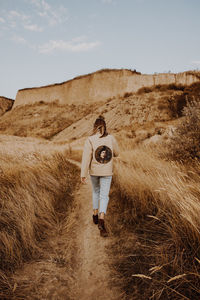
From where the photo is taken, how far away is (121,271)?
75.9 inches

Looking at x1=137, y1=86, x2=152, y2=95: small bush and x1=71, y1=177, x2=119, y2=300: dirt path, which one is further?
x1=137, y1=86, x2=152, y2=95: small bush

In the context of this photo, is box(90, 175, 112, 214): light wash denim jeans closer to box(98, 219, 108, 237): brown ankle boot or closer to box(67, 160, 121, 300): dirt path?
box(98, 219, 108, 237): brown ankle boot

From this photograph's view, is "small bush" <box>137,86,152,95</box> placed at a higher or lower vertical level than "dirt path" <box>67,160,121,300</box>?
higher

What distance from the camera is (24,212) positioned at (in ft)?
8.94

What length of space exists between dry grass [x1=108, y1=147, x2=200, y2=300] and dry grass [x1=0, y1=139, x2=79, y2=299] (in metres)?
1.01

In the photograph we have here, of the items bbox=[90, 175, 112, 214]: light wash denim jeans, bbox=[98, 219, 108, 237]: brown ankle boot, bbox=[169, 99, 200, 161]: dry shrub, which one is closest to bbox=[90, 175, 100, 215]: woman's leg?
bbox=[90, 175, 112, 214]: light wash denim jeans

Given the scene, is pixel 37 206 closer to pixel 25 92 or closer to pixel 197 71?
pixel 197 71

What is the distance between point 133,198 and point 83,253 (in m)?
1.31

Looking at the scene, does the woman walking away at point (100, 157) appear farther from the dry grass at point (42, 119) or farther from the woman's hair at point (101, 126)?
the dry grass at point (42, 119)

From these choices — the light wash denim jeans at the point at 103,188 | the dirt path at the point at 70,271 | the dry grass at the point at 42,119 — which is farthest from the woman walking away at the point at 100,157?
the dry grass at the point at 42,119

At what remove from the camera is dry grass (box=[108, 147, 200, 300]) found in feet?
4.91

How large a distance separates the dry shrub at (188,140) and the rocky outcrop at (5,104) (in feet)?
167

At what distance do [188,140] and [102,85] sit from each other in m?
31.9

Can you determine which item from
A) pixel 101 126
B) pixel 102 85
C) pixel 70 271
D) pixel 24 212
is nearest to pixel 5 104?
pixel 102 85
